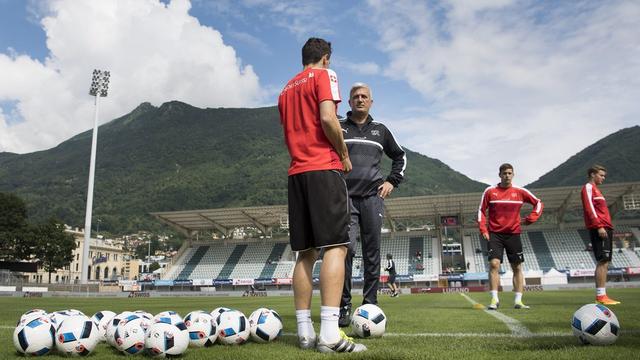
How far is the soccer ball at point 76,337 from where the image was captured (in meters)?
3.54

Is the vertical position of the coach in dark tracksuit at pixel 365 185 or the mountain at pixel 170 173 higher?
the mountain at pixel 170 173

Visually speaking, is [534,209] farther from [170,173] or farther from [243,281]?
[170,173]

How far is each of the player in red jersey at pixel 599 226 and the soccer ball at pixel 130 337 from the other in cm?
756

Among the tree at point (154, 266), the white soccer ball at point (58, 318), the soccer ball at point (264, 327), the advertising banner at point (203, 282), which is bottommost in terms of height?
the tree at point (154, 266)

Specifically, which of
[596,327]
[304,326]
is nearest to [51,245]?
[304,326]

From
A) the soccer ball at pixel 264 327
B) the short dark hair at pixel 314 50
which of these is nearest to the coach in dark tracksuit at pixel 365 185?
the soccer ball at pixel 264 327

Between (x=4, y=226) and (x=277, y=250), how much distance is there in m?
37.2

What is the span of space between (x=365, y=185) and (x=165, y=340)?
298 cm

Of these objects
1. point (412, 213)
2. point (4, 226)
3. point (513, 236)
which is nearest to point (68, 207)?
point (4, 226)

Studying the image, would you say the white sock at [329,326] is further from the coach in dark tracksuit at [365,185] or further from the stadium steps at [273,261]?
the stadium steps at [273,261]

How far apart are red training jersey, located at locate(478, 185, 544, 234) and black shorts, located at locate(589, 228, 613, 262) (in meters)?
1.17

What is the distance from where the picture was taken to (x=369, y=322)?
4.16 m

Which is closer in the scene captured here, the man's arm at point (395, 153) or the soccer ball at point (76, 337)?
the soccer ball at point (76, 337)

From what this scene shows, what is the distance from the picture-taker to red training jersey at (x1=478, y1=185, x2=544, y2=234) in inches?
317
